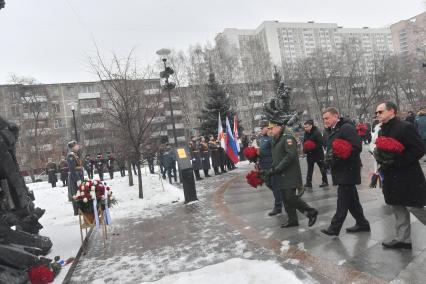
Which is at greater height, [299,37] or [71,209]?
[299,37]

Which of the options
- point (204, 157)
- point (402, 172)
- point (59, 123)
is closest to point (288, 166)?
point (402, 172)

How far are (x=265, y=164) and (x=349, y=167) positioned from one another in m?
3.06

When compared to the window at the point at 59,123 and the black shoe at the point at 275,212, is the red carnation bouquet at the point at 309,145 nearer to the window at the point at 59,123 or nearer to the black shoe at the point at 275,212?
the black shoe at the point at 275,212

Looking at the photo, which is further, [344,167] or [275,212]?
[275,212]

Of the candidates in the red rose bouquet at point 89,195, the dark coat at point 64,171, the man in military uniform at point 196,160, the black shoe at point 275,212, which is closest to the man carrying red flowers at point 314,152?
the black shoe at point 275,212

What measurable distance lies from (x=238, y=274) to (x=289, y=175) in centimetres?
233

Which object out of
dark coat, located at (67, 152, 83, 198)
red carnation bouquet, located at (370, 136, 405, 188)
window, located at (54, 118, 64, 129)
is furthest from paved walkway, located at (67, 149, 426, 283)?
window, located at (54, 118, 64, 129)

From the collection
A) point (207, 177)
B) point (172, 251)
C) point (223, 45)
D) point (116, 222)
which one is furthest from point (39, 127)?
point (172, 251)

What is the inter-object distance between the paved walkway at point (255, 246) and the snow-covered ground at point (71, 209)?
54 centimetres

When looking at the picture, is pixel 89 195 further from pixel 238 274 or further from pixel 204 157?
pixel 204 157

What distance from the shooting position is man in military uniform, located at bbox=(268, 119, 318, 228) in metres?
6.41

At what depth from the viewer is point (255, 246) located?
590 cm

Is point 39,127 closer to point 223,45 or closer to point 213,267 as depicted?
point 223,45

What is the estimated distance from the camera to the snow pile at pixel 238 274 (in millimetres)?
4391
